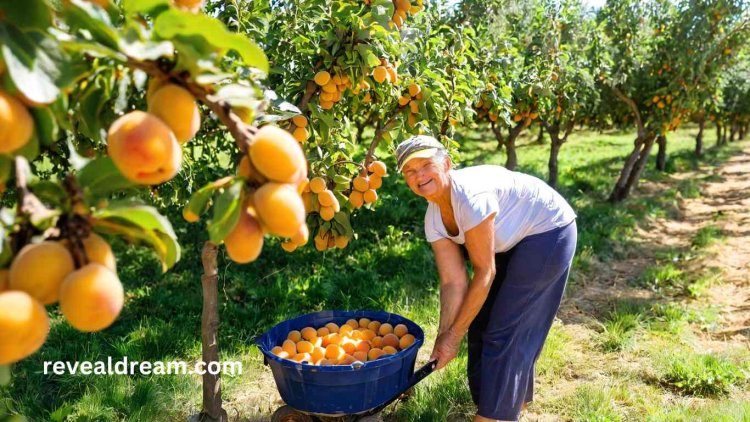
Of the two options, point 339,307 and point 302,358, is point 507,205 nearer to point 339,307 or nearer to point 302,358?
point 302,358

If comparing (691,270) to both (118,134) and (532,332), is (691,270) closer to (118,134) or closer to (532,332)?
(532,332)

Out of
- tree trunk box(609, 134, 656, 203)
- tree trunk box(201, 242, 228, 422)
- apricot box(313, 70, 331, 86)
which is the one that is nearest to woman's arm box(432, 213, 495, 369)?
apricot box(313, 70, 331, 86)

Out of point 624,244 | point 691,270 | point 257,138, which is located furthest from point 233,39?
point 624,244

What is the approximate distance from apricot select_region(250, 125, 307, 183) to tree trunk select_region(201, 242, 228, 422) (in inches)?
59.3

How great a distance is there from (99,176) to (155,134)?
127mm

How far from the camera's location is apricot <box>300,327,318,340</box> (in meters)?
2.56

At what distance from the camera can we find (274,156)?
2.31 feet

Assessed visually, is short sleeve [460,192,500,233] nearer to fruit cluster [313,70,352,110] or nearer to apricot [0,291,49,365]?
fruit cluster [313,70,352,110]

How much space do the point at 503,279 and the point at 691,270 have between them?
3.39 m

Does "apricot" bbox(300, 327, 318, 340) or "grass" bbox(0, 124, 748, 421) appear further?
"grass" bbox(0, 124, 748, 421)

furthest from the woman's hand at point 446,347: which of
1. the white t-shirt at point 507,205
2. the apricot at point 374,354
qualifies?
the white t-shirt at point 507,205

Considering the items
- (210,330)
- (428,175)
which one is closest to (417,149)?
(428,175)

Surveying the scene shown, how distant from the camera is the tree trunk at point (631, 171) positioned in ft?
25.6

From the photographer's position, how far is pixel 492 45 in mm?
5414
